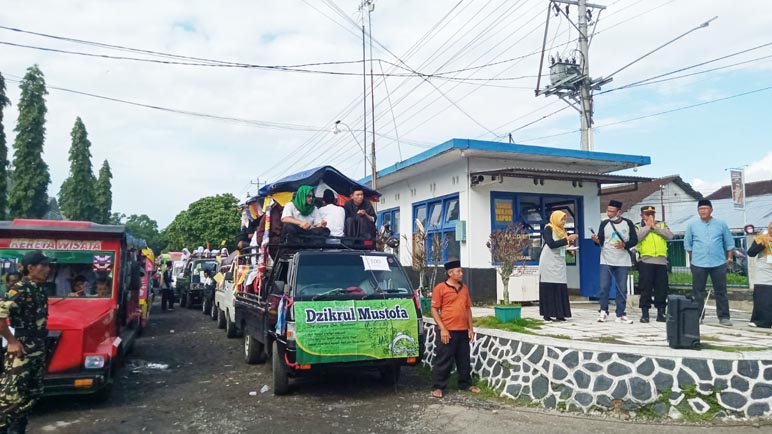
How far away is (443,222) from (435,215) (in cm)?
74

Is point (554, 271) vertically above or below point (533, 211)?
below

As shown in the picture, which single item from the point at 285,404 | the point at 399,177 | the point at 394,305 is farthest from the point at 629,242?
the point at 399,177

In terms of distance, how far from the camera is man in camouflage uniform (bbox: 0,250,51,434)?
4.58 meters

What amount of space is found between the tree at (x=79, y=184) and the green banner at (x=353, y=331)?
41720mm

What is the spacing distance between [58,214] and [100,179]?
5.83 meters

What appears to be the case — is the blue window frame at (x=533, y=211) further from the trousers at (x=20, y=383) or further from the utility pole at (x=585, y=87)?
the trousers at (x=20, y=383)

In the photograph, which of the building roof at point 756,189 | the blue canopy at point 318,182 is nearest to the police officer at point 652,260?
the blue canopy at point 318,182

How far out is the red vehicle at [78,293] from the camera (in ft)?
19.9

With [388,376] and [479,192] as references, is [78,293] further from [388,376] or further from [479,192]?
[479,192]

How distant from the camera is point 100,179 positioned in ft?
172

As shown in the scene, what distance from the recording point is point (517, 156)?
13031 mm

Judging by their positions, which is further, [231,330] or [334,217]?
[231,330]

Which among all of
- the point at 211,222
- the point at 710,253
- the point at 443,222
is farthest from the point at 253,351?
the point at 211,222

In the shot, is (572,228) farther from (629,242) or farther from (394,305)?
(394,305)
